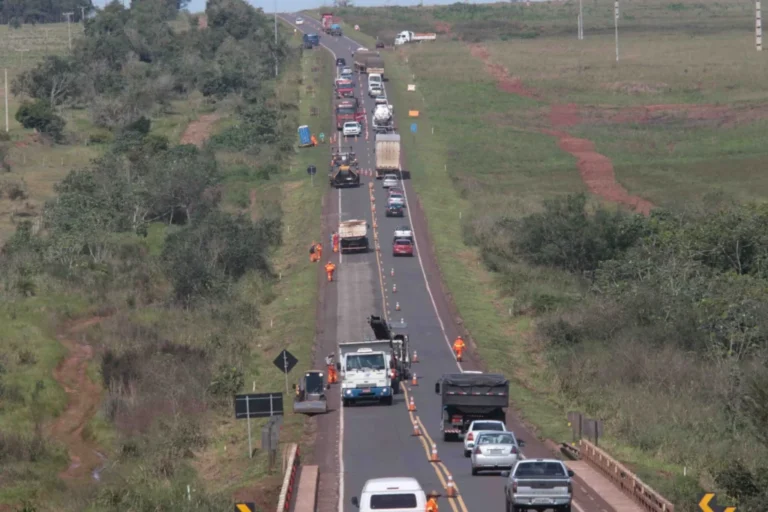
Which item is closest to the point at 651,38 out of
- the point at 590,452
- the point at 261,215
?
the point at 261,215

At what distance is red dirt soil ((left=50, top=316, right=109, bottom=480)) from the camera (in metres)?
45.7

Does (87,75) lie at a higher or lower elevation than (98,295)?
higher

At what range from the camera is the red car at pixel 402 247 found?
3024 inches

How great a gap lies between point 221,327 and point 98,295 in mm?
10228

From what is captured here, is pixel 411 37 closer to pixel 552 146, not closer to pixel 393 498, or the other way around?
pixel 552 146

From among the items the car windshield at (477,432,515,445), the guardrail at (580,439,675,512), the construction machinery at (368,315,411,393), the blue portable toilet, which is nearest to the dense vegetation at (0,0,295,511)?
the blue portable toilet

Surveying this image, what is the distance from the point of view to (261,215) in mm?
90750

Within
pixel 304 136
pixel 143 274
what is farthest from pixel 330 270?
pixel 304 136

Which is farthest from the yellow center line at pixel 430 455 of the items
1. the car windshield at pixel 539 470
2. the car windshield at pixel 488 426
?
the car windshield at pixel 539 470

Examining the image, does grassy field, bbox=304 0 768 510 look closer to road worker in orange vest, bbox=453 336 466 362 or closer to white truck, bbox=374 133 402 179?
road worker in orange vest, bbox=453 336 466 362

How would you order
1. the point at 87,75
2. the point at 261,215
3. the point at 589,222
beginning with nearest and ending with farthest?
the point at 589,222, the point at 261,215, the point at 87,75

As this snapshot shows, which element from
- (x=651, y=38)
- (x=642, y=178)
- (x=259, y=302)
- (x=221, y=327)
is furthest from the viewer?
(x=651, y=38)

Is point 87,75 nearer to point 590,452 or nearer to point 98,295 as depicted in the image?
point 98,295

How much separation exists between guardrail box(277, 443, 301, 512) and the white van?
3334 mm
